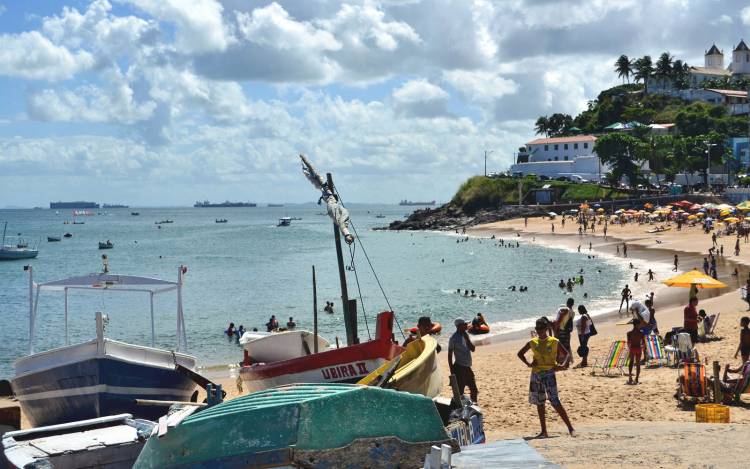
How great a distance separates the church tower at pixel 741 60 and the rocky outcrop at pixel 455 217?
228ft

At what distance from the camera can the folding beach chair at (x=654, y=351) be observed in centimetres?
1844

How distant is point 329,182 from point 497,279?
4017 cm

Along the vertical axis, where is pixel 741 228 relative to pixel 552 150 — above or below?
below

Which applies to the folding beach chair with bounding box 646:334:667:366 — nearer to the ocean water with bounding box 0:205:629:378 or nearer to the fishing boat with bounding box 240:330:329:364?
the ocean water with bounding box 0:205:629:378

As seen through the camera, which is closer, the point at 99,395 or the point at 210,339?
the point at 99,395

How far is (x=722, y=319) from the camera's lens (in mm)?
26000

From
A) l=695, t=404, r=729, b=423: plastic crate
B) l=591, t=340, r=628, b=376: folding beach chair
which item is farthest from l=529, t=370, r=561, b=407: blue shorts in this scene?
l=591, t=340, r=628, b=376: folding beach chair

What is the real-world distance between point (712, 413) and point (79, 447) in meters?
9.12

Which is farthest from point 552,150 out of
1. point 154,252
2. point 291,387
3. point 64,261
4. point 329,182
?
point 291,387

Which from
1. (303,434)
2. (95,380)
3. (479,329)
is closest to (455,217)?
(479,329)

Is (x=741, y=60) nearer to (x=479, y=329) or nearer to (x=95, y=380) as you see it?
(x=479, y=329)

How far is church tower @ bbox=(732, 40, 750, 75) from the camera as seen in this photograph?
157625mm

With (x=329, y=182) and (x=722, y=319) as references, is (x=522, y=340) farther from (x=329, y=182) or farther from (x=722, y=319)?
(x=329, y=182)

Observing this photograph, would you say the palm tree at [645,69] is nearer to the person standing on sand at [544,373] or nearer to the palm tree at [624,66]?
the palm tree at [624,66]
